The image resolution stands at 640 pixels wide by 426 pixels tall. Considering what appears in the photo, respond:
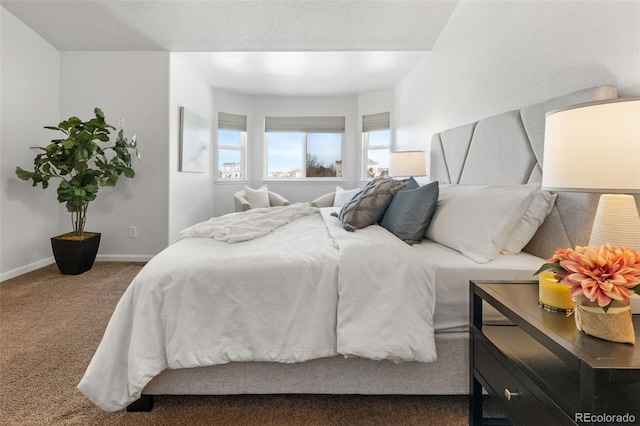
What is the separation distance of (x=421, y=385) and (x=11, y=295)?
3.31m

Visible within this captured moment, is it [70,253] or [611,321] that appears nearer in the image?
[611,321]

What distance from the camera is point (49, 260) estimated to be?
363 cm

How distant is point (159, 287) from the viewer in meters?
1.27

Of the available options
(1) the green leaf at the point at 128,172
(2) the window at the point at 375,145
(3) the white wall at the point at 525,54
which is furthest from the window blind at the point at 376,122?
(1) the green leaf at the point at 128,172

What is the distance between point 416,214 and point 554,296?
88 centimetres

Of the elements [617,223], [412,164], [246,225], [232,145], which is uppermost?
[232,145]

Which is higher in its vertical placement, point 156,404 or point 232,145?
point 232,145

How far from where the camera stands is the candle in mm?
939

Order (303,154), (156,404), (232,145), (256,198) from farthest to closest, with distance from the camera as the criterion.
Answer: (303,154), (232,145), (256,198), (156,404)

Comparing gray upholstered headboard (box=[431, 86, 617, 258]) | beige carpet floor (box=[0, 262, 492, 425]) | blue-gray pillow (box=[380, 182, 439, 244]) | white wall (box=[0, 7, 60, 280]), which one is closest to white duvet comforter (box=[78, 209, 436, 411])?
beige carpet floor (box=[0, 262, 492, 425])

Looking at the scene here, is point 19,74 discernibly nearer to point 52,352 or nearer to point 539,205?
point 52,352

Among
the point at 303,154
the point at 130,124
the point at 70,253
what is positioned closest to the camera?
the point at 70,253

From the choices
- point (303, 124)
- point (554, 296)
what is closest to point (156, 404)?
point (554, 296)

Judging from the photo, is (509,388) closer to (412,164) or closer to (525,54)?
(525,54)
